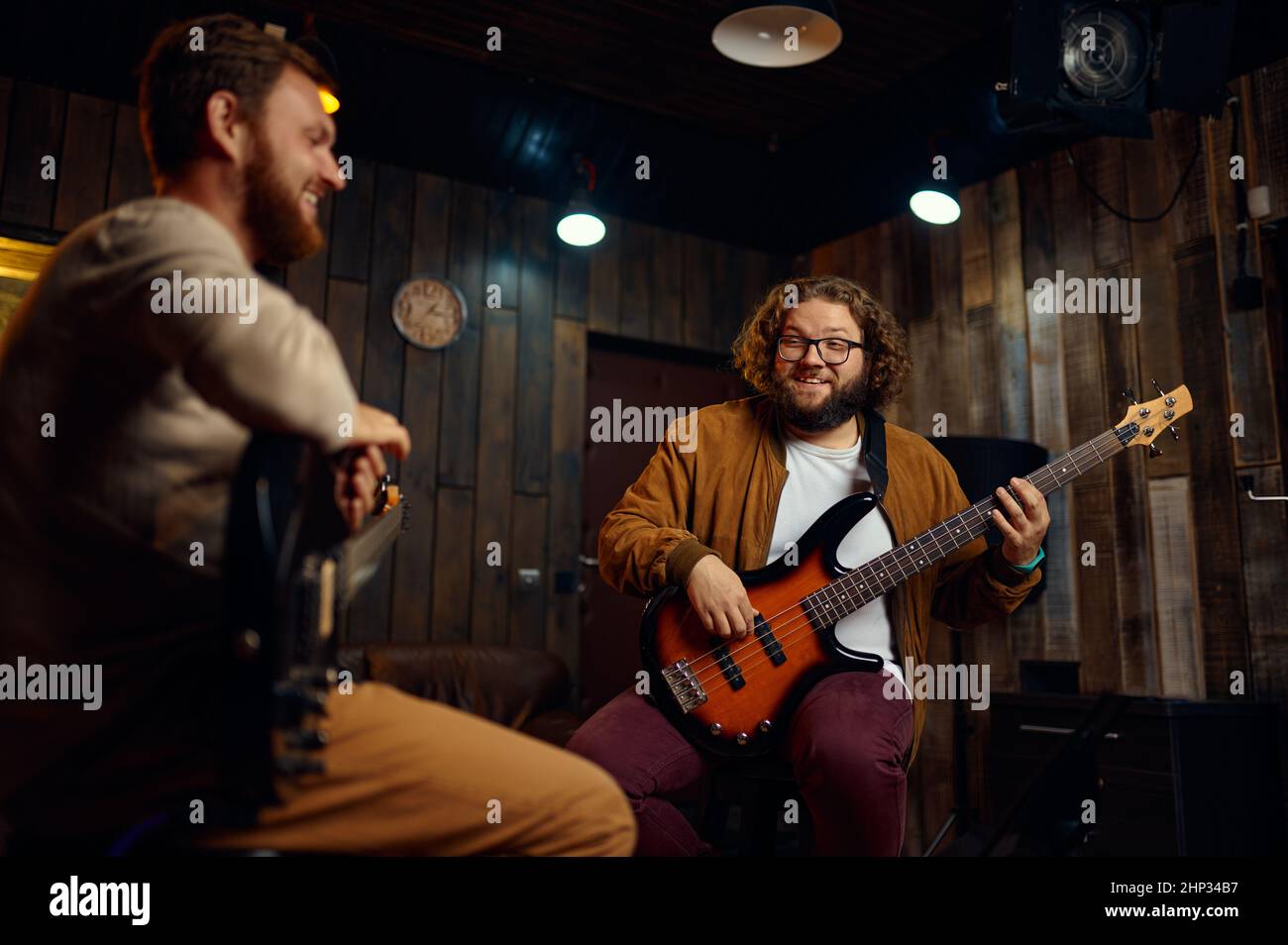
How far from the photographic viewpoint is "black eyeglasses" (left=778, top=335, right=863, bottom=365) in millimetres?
2270

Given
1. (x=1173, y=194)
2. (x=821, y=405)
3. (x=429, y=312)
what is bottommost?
(x=821, y=405)

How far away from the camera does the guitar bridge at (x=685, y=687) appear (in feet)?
6.52

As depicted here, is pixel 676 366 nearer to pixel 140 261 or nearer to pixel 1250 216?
pixel 1250 216

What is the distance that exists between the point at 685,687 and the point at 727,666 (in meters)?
0.09

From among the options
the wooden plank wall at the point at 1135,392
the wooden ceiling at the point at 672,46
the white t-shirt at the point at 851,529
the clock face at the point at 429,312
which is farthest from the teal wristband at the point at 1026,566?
the clock face at the point at 429,312

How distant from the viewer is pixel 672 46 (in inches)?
147

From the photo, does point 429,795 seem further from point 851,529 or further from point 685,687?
point 851,529

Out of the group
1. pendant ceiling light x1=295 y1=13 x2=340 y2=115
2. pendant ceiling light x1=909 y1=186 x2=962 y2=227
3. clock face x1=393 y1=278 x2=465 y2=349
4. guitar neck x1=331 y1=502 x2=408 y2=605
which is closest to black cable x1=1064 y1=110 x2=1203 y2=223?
pendant ceiling light x1=909 y1=186 x2=962 y2=227

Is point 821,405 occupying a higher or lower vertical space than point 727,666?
higher

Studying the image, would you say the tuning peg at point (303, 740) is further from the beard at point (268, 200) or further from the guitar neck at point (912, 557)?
the guitar neck at point (912, 557)

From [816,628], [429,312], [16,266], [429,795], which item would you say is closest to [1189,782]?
[816,628]

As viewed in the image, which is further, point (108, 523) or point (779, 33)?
point (779, 33)

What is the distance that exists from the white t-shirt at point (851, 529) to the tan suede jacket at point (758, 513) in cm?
2
